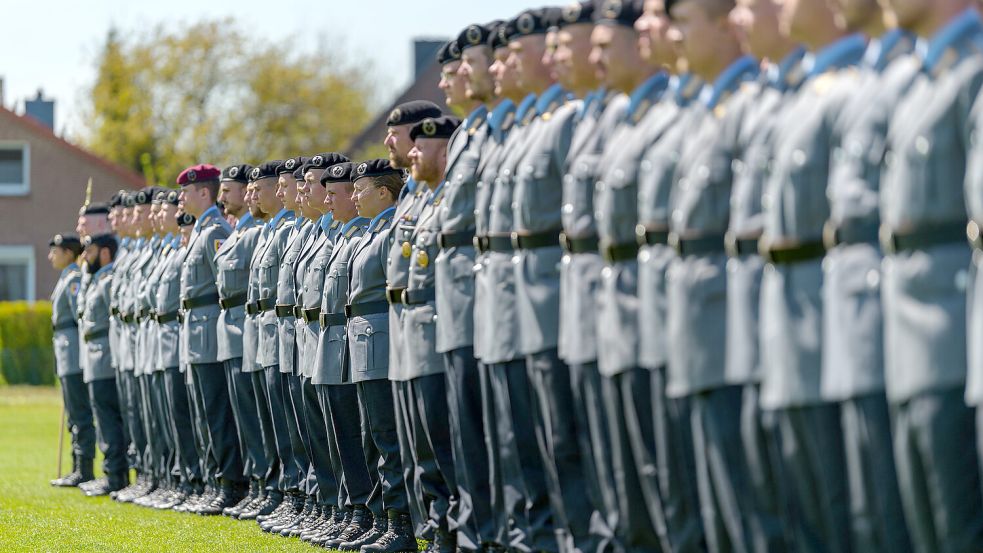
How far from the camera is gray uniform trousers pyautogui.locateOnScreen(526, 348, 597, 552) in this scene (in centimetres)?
714

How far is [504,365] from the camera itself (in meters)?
7.48

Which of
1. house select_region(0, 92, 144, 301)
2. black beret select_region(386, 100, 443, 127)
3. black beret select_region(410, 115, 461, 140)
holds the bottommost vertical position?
black beret select_region(410, 115, 461, 140)

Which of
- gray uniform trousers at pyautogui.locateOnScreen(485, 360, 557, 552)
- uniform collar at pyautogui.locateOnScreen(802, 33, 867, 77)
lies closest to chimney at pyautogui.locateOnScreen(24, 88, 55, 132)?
gray uniform trousers at pyautogui.locateOnScreen(485, 360, 557, 552)

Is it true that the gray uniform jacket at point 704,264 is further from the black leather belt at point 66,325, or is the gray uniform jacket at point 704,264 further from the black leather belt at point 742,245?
the black leather belt at point 66,325

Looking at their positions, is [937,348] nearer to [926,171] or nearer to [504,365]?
[926,171]

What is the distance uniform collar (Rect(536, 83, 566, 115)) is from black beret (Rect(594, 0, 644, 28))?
2.60 feet

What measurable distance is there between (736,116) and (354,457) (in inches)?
198

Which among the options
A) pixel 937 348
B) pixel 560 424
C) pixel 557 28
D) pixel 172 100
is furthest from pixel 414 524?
pixel 172 100

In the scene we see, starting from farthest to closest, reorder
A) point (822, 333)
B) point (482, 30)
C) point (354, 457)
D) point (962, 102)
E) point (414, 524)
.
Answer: point (354, 457), point (414, 524), point (482, 30), point (822, 333), point (962, 102)

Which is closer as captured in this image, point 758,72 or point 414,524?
point 758,72

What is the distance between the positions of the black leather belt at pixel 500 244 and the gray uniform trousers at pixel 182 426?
20.6 ft

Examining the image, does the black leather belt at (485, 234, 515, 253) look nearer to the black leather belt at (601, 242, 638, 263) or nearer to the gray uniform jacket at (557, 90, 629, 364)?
the gray uniform jacket at (557, 90, 629, 364)

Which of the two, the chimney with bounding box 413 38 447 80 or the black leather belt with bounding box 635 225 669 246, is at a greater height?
the chimney with bounding box 413 38 447 80

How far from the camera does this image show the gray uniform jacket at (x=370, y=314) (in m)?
9.75
